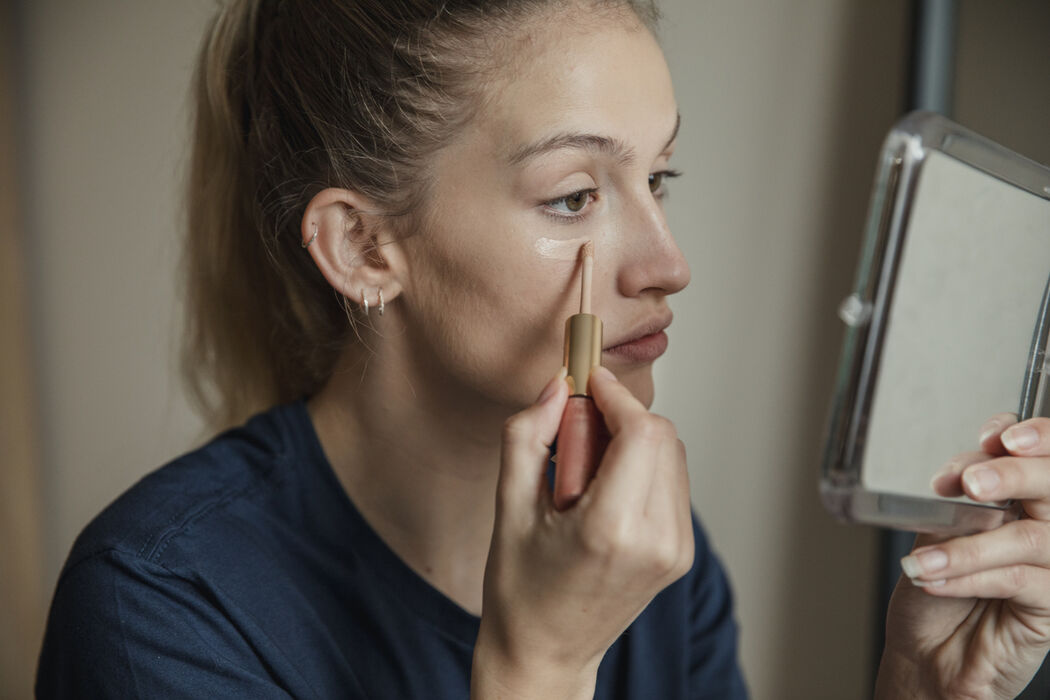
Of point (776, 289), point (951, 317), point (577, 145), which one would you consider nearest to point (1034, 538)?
point (951, 317)

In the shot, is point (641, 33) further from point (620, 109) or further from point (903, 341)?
point (903, 341)

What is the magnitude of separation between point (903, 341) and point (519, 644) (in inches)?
12.0

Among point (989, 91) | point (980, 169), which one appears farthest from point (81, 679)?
point (989, 91)

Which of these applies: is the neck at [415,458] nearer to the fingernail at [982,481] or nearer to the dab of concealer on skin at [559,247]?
the dab of concealer on skin at [559,247]

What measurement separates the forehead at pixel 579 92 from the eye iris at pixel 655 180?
0.17ft

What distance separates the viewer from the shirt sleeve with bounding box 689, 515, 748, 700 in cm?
102

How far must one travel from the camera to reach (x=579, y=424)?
615 mm

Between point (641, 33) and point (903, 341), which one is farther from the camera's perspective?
point (641, 33)

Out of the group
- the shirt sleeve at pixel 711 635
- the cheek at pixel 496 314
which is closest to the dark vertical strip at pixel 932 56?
the shirt sleeve at pixel 711 635

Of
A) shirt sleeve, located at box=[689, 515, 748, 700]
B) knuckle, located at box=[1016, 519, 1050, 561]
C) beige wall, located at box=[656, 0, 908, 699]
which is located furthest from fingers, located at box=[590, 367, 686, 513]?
beige wall, located at box=[656, 0, 908, 699]

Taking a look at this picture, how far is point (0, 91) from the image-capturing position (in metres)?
1.66

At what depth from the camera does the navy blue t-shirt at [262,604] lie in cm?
74

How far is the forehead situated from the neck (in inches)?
9.7

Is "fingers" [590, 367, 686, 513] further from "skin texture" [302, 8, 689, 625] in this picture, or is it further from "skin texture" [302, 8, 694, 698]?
"skin texture" [302, 8, 689, 625]
